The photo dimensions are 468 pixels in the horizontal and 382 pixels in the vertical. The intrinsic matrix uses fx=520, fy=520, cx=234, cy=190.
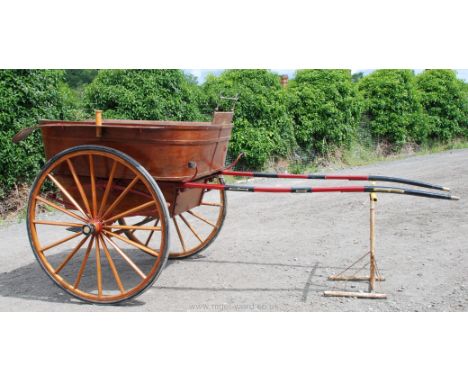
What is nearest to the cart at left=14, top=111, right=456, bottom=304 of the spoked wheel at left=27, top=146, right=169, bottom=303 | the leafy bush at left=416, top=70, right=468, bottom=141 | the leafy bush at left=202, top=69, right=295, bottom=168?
the spoked wheel at left=27, top=146, right=169, bottom=303

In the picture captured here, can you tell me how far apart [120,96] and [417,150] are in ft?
29.7

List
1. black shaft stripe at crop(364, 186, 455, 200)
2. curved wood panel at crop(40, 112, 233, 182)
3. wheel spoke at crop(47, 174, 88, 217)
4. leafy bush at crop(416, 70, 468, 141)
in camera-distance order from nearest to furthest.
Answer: black shaft stripe at crop(364, 186, 455, 200), curved wood panel at crop(40, 112, 233, 182), wheel spoke at crop(47, 174, 88, 217), leafy bush at crop(416, 70, 468, 141)

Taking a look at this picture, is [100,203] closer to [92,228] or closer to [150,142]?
[92,228]

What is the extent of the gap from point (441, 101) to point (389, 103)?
2.58 m

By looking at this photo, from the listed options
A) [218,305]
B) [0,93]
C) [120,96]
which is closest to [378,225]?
[218,305]

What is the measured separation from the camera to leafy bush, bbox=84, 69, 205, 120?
313 inches

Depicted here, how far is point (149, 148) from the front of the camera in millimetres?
3820

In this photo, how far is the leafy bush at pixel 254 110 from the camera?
9484mm

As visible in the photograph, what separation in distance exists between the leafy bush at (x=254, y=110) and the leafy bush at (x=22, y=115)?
325 centimetres

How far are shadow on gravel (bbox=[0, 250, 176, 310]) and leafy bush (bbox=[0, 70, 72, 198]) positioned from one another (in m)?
2.04

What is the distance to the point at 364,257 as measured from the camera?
5117mm

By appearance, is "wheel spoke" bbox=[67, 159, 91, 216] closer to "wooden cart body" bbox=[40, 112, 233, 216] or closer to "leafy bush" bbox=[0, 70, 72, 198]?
"wooden cart body" bbox=[40, 112, 233, 216]

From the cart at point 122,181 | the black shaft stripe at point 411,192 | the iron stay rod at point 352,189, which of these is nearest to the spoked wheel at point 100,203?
the cart at point 122,181

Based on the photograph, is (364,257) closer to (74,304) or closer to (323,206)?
(323,206)
